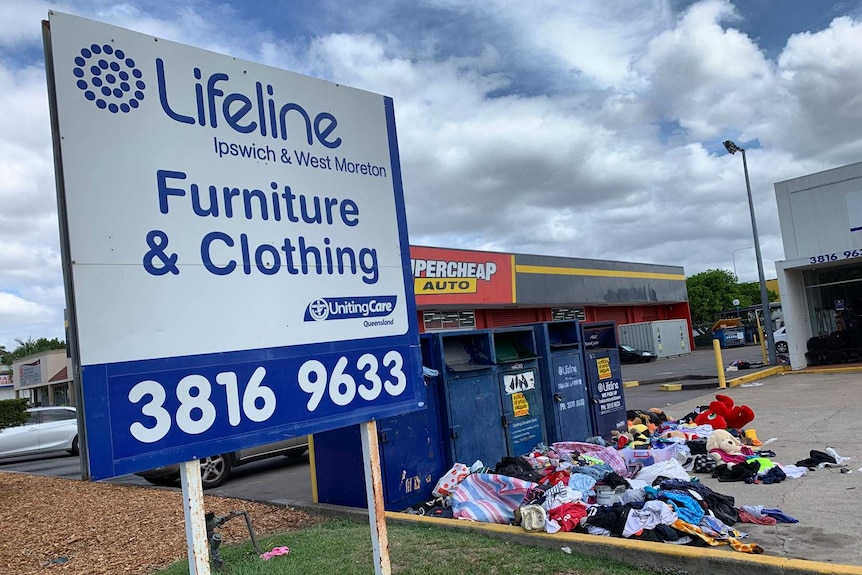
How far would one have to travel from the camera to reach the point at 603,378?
32.7 feet

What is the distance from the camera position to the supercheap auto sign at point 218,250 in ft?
8.48

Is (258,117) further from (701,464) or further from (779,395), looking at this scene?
(779,395)

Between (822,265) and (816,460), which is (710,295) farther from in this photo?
(816,460)

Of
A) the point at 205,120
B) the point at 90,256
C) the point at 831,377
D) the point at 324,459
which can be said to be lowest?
the point at 831,377

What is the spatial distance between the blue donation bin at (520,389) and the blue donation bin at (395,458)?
0.89 metres

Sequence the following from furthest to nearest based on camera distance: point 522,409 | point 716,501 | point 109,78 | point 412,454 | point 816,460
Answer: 1. point 522,409
2. point 816,460
3. point 412,454
4. point 716,501
5. point 109,78

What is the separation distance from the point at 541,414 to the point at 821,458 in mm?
3337

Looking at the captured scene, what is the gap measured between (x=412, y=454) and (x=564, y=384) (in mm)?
3022

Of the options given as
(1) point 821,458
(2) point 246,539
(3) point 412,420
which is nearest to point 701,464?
(1) point 821,458

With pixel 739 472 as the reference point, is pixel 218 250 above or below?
above

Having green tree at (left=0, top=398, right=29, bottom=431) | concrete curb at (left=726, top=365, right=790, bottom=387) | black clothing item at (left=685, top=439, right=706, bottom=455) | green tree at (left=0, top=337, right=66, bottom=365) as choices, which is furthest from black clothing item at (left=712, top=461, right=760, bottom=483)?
green tree at (left=0, top=337, right=66, bottom=365)

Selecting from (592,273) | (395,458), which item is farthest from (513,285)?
(395,458)

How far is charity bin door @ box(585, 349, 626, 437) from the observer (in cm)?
972

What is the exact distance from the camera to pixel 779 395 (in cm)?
1403
